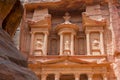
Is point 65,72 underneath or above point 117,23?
underneath

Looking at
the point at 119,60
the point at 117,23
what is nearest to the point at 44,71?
the point at 119,60

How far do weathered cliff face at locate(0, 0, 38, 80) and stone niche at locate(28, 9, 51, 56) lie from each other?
336 inches

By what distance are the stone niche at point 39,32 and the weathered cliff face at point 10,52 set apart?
336 inches

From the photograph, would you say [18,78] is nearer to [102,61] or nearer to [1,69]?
[1,69]

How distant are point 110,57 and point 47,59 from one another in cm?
303

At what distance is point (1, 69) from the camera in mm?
3779

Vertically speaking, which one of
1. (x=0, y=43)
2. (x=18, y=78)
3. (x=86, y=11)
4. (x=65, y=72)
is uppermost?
(x=86, y=11)

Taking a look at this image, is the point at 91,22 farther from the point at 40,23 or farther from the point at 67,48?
the point at 40,23

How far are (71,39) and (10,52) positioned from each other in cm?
1046

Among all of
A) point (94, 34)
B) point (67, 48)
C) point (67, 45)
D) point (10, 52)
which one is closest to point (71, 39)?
point (67, 45)

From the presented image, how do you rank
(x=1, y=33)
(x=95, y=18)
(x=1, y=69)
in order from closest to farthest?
(x=1, y=69) → (x=1, y=33) → (x=95, y=18)

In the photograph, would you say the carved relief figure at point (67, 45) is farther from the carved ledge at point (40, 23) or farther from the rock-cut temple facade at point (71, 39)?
the carved ledge at point (40, 23)

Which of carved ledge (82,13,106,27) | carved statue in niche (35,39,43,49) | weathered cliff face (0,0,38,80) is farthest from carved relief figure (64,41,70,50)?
weathered cliff face (0,0,38,80)

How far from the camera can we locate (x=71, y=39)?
584 inches
